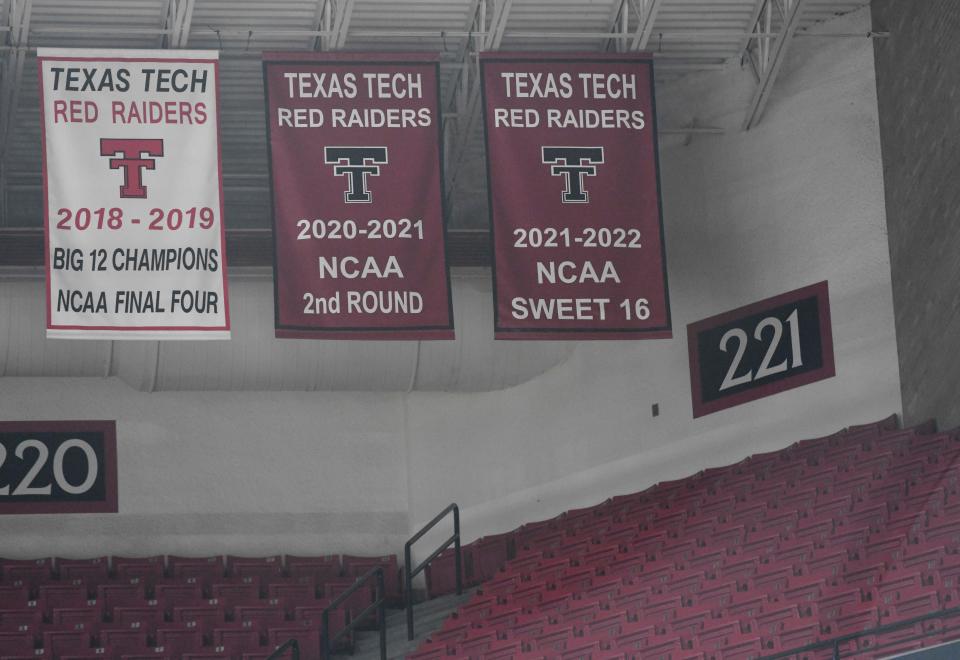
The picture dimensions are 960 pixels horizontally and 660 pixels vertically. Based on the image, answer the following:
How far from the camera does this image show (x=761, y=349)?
61.4 feet

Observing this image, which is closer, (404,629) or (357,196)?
(357,196)

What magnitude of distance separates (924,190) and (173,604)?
27.0 feet

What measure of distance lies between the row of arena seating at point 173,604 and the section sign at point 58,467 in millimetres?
671

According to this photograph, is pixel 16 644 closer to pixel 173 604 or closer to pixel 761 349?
pixel 173 604

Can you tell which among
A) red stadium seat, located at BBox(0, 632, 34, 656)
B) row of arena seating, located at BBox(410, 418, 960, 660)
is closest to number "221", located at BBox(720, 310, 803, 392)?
row of arena seating, located at BBox(410, 418, 960, 660)

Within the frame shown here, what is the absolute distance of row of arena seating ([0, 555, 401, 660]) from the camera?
1802 cm

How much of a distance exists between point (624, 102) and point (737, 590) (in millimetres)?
4903

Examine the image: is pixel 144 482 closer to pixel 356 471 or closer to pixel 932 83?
pixel 356 471

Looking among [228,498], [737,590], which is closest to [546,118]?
[737,590]

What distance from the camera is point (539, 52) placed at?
17547mm

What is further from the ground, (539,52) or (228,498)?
(539,52)

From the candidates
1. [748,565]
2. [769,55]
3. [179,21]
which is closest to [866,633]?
[748,565]

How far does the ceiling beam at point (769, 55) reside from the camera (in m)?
18.0

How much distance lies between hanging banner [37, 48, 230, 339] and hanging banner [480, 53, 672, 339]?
8.34ft
